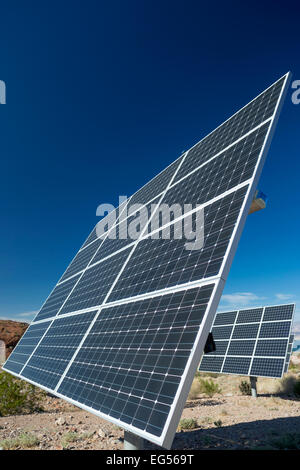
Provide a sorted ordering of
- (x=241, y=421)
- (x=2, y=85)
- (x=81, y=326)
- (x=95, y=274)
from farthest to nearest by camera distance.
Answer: (x=95, y=274)
(x=2, y=85)
(x=241, y=421)
(x=81, y=326)

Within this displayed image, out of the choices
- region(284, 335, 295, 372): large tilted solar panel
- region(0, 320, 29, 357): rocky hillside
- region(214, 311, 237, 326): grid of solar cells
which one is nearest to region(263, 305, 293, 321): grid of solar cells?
region(284, 335, 295, 372): large tilted solar panel

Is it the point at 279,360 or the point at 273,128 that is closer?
the point at 273,128

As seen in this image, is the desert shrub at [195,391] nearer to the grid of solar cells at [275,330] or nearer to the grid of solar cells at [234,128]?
the grid of solar cells at [275,330]

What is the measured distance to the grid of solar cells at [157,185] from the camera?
1459 cm

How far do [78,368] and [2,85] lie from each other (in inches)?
472

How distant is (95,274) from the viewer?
14.6 meters

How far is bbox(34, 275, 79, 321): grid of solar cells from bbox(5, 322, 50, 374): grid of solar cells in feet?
2.36

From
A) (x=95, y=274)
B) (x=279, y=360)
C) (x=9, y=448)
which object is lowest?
(x=9, y=448)

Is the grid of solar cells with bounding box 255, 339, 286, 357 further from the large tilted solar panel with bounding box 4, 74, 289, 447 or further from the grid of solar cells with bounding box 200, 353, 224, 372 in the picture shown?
the large tilted solar panel with bounding box 4, 74, 289, 447

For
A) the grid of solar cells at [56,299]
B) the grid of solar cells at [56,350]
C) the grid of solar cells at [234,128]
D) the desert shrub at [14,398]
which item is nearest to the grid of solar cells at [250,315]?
the grid of solar cells at [56,299]

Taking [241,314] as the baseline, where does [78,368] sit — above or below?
below

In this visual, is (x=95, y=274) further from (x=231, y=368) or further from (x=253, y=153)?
(x=231, y=368)

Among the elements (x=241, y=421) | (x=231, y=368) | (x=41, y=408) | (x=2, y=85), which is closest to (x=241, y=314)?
(x=231, y=368)
